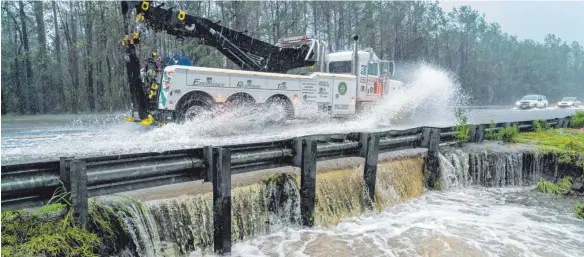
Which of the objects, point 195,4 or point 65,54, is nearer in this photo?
point 195,4

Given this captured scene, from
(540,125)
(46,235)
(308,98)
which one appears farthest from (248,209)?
(540,125)

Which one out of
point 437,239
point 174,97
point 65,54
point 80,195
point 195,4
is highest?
point 195,4

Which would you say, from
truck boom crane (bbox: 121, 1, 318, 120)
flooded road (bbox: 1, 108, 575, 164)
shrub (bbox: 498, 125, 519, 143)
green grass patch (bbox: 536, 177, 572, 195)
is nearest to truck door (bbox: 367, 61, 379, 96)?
flooded road (bbox: 1, 108, 575, 164)

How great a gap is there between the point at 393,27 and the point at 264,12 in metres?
20.0

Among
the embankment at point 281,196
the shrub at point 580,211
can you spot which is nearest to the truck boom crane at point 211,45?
the embankment at point 281,196

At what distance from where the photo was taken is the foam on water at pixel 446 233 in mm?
5461

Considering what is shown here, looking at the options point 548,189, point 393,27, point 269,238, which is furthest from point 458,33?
point 269,238

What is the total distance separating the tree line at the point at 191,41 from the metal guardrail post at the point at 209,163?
909 centimetres

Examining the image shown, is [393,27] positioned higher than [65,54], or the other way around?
[393,27]

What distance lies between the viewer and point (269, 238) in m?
5.74

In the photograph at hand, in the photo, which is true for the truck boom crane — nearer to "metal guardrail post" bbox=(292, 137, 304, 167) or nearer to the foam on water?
"metal guardrail post" bbox=(292, 137, 304, 167)

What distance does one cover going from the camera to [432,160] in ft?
28.5

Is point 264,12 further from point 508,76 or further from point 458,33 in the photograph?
point 508,76

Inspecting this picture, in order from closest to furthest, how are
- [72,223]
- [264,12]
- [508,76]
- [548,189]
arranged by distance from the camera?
[72,223], [548,189], [264,12], [508,76]
